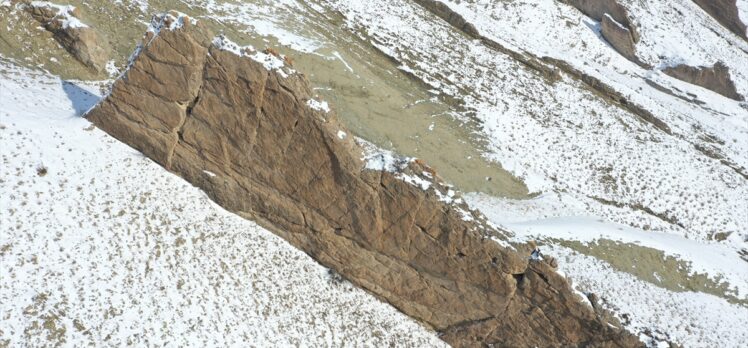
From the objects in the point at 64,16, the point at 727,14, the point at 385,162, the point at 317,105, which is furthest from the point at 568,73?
the point at 64,16

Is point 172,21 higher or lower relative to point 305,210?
higher

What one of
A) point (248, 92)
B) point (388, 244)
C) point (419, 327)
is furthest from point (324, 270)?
point (248, 92)

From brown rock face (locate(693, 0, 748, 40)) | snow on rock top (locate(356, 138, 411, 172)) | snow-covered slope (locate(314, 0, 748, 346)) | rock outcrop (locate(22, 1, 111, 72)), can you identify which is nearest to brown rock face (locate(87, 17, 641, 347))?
snow on rock top (locate(356, 138, 411, 172))

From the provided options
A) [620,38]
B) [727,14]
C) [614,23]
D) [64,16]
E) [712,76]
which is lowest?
[64,16]

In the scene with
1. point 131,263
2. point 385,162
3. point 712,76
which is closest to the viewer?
point 131,263

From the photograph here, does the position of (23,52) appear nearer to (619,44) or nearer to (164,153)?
(164,153)

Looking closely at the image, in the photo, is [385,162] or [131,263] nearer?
[131,263]

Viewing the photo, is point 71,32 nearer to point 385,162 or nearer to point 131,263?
point 131,263

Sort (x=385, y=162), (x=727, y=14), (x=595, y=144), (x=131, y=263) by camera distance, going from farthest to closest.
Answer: (x=727, y=14) → (x=595, y=144) → (x=385, y=162) → (x=131, y=263)
